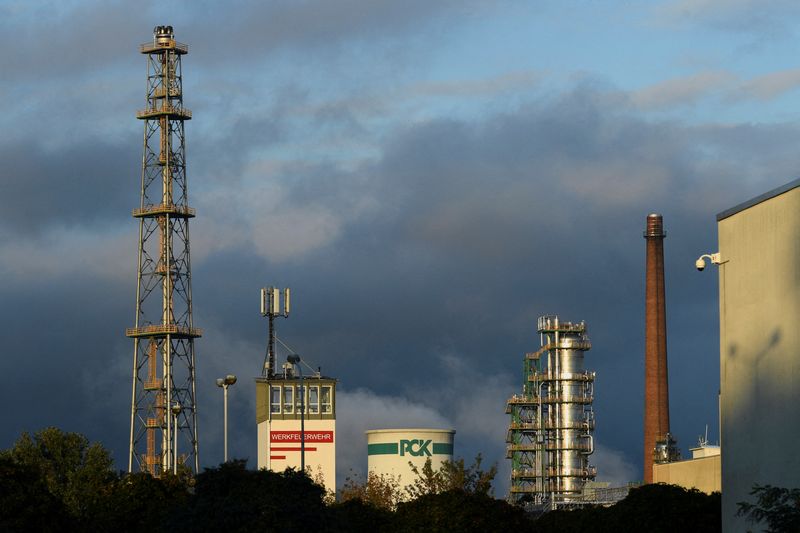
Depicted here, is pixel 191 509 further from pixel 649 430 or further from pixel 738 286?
pixel 649 430

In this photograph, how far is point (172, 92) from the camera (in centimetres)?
12644

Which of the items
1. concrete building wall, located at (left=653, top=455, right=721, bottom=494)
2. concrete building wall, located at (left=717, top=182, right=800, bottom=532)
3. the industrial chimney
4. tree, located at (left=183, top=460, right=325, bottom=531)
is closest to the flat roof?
concrete building wall, located at (left=717, top=182, right=800, bottom=532)

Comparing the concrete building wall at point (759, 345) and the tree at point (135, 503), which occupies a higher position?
the concrete building wall at point (759, 345)

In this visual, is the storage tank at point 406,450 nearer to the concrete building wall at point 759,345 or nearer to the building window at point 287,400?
the building window at point 287,400

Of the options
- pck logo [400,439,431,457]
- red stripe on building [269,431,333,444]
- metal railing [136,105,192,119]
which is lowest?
pck logo [400,439,431,457]

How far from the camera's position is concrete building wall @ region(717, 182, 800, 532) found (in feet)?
154

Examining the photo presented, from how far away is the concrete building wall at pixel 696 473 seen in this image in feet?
311

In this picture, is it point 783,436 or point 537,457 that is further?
point 537,457

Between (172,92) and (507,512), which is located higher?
(172,92)

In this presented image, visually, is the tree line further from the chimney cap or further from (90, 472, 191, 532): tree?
the chimney cap

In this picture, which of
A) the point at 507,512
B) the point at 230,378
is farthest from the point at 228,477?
the point at 230,378

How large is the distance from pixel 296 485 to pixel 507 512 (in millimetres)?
13231

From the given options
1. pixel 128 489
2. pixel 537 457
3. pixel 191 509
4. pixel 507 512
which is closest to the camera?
pixel 191 509

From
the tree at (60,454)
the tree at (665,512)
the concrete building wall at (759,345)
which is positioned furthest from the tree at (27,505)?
the tree at (60,454)
